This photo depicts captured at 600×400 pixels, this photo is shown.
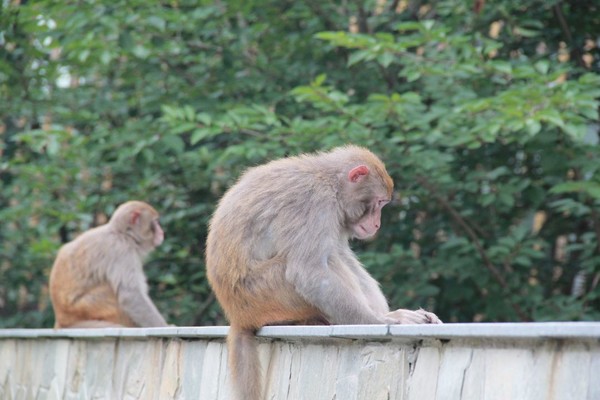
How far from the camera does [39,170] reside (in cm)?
986

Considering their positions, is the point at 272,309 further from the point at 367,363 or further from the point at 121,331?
the point at 121,331

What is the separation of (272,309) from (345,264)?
543mm

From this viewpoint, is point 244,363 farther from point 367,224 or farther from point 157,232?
point 157,232

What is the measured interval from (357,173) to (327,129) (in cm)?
259

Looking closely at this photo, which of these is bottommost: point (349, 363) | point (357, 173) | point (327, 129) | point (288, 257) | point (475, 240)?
point (349, 363)

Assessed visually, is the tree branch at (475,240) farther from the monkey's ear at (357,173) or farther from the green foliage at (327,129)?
the monkey's ear at (357,173)

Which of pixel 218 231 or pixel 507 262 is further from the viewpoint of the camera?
pixel 507 262

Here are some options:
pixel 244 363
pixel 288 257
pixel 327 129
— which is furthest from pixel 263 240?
pixel 327 129

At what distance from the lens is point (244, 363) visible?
16.3 feet

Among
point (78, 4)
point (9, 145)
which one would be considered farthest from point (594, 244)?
point (9, 145)

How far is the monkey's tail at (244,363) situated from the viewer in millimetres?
4887

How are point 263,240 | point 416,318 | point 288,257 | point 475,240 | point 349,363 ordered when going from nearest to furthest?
point 349,363 < point 416,318 < point 288,257 < point 263,240 < point 475,240

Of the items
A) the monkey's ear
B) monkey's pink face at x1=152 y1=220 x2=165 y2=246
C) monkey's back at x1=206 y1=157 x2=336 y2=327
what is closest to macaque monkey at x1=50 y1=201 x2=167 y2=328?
monkey's pink face at x1=152 y1=220 x2=165 y2=246

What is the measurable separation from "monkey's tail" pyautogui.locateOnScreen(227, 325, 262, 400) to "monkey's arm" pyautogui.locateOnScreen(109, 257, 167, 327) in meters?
3.91
